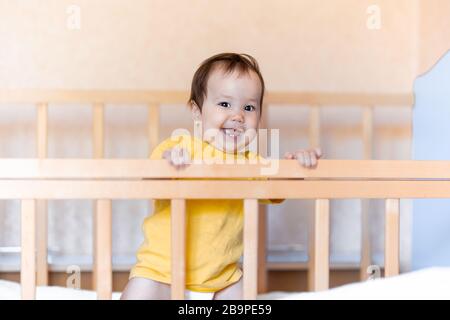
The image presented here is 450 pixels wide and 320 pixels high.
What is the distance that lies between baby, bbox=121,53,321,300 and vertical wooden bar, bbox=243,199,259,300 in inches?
6.1

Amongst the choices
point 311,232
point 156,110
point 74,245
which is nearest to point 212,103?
point 156,110

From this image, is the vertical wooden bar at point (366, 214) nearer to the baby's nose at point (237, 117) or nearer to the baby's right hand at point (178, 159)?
the baby's nose at point (237, 117)

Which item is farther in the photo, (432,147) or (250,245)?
(432,147)

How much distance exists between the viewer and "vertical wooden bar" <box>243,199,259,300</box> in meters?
0.89

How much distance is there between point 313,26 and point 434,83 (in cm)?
36

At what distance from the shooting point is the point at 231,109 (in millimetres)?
1114

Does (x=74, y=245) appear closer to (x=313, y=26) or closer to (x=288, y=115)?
(x=288, y=115)

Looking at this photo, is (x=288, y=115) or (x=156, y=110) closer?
(x=156, y=110)

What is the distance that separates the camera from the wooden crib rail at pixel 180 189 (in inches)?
34.1

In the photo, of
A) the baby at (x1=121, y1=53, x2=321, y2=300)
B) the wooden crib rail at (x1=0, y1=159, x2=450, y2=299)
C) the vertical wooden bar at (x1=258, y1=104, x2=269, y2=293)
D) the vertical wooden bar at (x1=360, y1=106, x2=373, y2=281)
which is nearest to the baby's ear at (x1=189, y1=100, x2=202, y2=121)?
the baby at (x1=121, y1=53, x2=321, y2=300)

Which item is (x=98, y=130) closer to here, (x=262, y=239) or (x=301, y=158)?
(x=262, y=239)

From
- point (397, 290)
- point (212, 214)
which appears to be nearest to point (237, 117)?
point (212, 214)

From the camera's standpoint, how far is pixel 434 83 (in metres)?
1.61

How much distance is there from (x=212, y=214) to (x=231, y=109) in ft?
0.61
